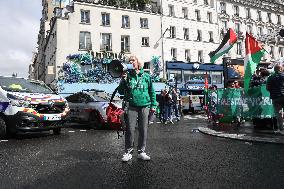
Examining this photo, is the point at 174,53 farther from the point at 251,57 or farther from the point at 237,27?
the point at 251,57

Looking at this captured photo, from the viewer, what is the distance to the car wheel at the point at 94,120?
12.4m

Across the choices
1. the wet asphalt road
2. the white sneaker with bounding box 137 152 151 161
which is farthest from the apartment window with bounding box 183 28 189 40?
the white sneaker with bounding box 137 152 151 161

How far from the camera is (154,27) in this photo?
38.5 m

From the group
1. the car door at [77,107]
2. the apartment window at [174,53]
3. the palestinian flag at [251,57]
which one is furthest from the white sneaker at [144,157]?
the apartment window at [174,53]

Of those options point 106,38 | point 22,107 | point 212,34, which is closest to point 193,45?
point 212,34

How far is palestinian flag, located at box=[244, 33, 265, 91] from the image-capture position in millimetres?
10133

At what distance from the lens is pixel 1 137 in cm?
891

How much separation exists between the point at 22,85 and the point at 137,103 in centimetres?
552

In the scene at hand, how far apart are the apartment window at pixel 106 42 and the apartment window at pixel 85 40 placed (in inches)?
60.4

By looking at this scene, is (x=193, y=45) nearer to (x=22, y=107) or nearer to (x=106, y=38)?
(x=106, y=38)

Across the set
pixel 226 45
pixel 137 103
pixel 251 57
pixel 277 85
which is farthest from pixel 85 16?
pixel 137 103

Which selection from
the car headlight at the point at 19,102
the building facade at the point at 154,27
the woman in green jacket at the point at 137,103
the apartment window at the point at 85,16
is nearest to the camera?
the woman in green jacket at the point at 137,103

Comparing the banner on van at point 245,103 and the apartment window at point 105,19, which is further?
the apartment window at point 105,19

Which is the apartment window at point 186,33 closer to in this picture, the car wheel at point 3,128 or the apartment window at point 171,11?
the apartment window at point 171,11
